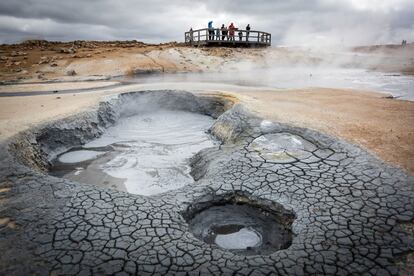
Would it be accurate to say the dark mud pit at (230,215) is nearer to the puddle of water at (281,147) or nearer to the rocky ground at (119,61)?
the puddle of water at (281,147)

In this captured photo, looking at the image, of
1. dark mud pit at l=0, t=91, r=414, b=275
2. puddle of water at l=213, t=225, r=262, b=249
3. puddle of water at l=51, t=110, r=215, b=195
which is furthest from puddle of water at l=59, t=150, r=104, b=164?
puddle of water at l=213, t=225, r=262, b=249

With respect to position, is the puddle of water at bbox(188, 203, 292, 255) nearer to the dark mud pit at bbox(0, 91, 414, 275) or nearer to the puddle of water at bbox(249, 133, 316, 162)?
the dark mud pit at bbox(0, 91, 414, 275)

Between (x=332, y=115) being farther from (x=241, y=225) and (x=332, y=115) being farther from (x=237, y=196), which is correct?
(x=241, y=225)

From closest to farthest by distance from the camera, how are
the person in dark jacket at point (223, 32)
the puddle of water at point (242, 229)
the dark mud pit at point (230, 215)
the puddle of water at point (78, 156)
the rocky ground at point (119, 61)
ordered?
the dark mud pit at point (230, 215), the puddle of water at point (242, 229), the puddle of water at point (78, 156), the rocky ground at point (119, 61), the person in dark jacket at point (223, 32)

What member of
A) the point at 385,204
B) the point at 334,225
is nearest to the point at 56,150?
the point at 334,225

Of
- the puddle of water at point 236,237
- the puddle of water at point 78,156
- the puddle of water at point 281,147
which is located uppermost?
the puddle of water at point 281,147

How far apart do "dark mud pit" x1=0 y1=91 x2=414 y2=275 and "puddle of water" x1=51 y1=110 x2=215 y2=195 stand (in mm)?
80

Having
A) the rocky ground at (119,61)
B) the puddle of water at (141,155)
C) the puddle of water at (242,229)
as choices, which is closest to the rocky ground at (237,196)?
the puddle of water at (242,229)

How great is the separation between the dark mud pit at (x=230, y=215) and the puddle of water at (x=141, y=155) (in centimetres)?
8

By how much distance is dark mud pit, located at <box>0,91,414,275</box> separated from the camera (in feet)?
7.92

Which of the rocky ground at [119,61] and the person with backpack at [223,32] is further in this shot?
the person with backpack at [223,32]

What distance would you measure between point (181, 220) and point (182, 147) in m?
3.31

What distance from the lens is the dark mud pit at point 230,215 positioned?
241 cm

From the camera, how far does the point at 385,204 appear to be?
125 inches
